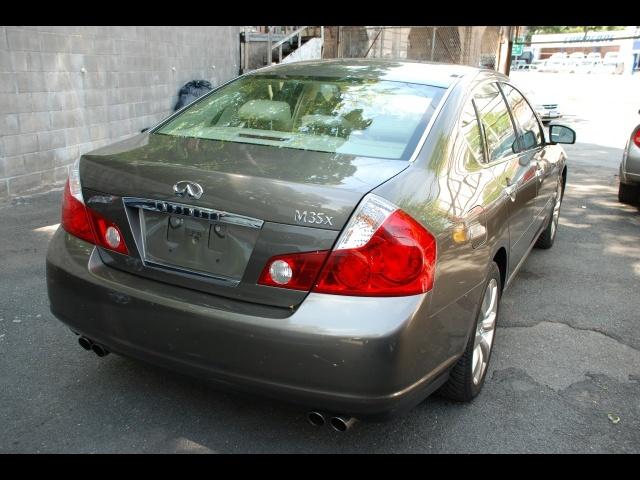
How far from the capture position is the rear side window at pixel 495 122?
A: 3.51m

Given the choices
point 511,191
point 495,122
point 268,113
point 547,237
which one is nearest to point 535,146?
point 495,122

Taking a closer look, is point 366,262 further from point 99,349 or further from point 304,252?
point 99,349

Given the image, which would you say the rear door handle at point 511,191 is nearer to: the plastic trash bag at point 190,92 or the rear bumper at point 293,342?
the rear bumper at point 293,342

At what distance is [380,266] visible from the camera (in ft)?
7.55

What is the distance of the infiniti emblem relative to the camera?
243 centimetres

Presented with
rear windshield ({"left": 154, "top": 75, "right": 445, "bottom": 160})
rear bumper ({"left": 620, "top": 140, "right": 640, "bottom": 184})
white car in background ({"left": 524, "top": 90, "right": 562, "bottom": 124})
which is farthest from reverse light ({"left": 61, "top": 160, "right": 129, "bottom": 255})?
white car in background ({"left": 524, "top": 90, "right": 562, "bottom": 124})

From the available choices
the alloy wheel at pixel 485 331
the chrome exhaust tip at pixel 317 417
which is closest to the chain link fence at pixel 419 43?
the alloy wheel at pixel 485 331

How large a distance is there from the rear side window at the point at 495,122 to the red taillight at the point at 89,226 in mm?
1958

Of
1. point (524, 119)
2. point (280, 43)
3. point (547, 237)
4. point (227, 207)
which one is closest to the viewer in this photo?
point (227, 207)

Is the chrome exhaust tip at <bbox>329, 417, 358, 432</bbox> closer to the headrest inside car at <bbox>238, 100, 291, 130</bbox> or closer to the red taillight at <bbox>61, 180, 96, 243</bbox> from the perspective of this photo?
the red taillight at <bbox>61, 180, 96, 243</bbox>

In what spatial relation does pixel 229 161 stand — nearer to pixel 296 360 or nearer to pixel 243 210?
pixel 243 210

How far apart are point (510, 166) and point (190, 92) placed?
26.5 feet

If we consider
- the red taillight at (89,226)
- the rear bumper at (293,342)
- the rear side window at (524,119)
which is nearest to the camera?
the rear bumper at (293,342)

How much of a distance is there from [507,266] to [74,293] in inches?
89.8
